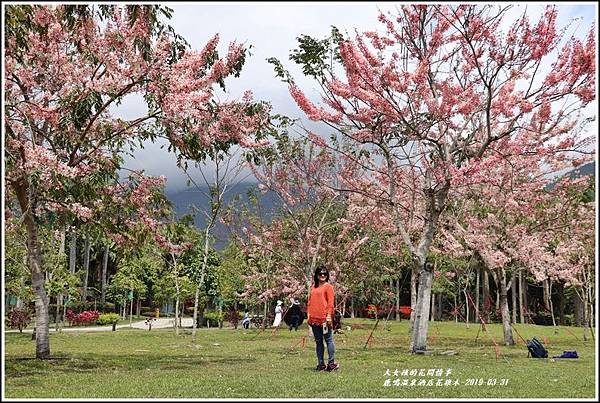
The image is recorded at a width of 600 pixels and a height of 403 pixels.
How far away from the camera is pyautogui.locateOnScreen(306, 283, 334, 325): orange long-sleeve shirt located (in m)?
9.41

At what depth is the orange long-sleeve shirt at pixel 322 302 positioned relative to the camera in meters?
9.41

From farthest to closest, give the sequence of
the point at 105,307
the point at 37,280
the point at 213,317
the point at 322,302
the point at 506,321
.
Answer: the point at 105,307 → the point at 213,317 → the point at 506,321 → the point at 37,280 → the point at 322,302

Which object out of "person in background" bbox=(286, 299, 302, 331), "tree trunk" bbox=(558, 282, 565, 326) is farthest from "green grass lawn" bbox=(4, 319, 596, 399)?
"tree trunk" bbox=(558, 282, 565, 326)

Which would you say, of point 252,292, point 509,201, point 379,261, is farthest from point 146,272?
point 509,201

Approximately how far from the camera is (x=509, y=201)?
18.2m

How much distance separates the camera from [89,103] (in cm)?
940

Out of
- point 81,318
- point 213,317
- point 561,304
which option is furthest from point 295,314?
point 561,304

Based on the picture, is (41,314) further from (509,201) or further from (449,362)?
(509,201)

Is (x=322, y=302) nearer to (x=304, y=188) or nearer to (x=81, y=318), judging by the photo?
(x=304, y=188)

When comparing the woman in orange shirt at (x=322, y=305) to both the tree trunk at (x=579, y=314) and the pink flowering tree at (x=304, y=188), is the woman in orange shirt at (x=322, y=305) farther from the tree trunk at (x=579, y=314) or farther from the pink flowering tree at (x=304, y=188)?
the tree trunk at (x=579, y=314)

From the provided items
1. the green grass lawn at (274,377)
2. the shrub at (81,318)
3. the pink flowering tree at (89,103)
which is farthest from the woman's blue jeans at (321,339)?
the shrub at (81,318)

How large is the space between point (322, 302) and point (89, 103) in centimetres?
477

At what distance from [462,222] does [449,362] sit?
10.2 metres

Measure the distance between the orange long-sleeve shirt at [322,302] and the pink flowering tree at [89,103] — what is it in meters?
3.25
